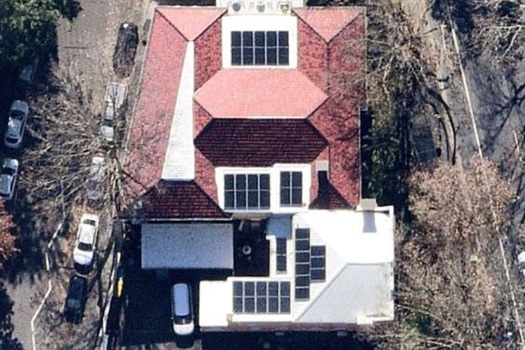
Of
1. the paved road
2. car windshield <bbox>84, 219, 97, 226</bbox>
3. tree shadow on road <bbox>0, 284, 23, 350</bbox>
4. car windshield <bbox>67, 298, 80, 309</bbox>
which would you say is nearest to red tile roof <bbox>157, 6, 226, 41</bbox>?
the paved road

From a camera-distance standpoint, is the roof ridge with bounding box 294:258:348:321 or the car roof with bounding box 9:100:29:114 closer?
the roof ridge with bounding box 294:258:348:321

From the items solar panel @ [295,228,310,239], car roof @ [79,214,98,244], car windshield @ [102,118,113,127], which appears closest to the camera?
solar panel @ [295,228,310,239]

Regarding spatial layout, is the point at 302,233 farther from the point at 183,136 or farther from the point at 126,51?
the point at 126,51

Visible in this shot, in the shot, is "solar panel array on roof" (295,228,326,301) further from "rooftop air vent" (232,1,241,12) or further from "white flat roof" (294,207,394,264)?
"rooftop air vent" (232,1,241,12)

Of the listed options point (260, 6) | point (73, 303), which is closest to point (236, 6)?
point (260, 6)

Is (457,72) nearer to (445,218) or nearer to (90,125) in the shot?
(445,218)

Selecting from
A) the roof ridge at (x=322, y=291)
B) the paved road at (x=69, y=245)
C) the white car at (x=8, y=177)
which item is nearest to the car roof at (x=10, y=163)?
the white car at (x=8, y=177)

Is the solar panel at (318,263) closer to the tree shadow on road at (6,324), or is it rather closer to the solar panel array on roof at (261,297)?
the solar panel array on roof at (261,297)
